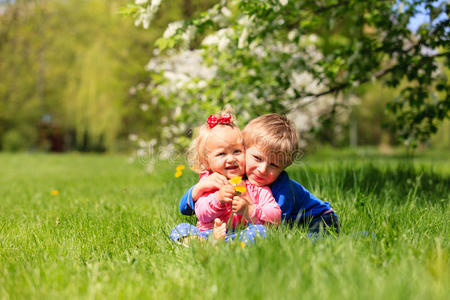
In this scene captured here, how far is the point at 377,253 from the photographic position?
1869 mm

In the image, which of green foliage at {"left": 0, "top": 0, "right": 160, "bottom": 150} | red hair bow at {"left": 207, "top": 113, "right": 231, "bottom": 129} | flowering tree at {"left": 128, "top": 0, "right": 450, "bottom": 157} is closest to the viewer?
red hair bow at {"left": 207, "top": 113, "right": 231, "bottom": 129}

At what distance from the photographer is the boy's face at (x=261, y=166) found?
95.4 inches

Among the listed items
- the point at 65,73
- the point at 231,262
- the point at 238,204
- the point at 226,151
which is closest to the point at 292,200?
the point at 238,204

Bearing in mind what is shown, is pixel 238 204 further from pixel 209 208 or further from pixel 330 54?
pixel 330 54

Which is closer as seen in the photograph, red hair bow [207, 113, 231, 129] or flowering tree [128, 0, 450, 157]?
red hair bow [207, 113, 231, 129]

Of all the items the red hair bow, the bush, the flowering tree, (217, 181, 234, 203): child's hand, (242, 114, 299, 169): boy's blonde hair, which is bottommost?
the bush

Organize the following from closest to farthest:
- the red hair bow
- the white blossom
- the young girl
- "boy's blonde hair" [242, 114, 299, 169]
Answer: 1. the young girl
2. "boy's blonde hair" [242, 114, 299, 169]
3. the red hair bow
4. the white blossom

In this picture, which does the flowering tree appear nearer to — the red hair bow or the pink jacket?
the red hair bow

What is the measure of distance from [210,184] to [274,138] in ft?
1.63

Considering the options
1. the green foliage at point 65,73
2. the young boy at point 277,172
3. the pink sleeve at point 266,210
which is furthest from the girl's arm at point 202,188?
the green foliage at point 65,73

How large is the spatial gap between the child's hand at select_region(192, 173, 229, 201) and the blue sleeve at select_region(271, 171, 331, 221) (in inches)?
13.7

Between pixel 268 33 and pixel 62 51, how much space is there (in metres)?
26.9

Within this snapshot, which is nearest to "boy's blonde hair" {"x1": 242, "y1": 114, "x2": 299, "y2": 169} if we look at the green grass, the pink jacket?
the pink jacket

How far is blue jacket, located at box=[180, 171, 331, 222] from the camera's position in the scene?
2455 mm
